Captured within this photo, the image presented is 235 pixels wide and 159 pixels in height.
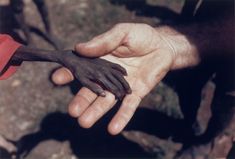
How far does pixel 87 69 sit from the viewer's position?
2234 millimetres

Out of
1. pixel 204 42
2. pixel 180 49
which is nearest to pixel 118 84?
pixel 180 49

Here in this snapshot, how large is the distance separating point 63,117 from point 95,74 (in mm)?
1336

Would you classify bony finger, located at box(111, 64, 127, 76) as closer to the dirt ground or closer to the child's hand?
the child's hand

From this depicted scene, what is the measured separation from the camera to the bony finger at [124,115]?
87.5 inches

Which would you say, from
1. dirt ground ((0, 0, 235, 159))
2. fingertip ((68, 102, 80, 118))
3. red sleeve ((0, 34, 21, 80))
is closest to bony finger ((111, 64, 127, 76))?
fingertip ((68, 102, 80, 118))

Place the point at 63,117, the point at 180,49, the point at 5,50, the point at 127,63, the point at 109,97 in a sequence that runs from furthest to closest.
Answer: the point at 63,117 → the point at 180,49 → the point at 127,63 → the point at 109,97 → the point at 5,50

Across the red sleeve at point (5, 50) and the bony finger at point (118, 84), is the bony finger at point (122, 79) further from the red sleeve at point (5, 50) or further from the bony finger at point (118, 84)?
the red sleeve at point (5, 50)

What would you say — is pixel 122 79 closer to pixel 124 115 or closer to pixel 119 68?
pixel 119 68

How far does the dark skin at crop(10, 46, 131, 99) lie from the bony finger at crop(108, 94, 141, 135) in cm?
6

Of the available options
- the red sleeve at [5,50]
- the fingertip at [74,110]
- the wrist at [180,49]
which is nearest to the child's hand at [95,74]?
the fingertip at [74,110]

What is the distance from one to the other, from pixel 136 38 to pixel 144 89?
1.12 ft

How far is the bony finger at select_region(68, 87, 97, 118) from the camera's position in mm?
2260

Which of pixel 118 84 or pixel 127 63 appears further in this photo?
pixel 127 63

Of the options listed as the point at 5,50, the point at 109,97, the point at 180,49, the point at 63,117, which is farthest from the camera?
the point at 63,117
